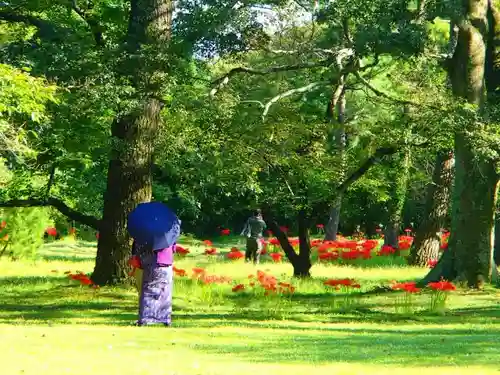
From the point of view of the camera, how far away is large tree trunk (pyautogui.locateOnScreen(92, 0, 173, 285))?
18516 millimetres

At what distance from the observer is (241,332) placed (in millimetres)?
13016

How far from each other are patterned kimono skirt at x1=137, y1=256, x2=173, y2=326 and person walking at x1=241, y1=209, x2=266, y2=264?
523 inches

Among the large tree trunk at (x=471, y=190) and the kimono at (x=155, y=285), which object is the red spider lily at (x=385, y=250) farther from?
the kimono at (x=155, y=285)

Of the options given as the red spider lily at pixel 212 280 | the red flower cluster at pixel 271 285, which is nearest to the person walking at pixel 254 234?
the red spider lily at pixel 212 280

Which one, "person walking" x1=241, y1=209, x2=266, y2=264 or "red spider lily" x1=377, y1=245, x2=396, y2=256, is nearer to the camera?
"person walking" x1=241, y1=209, x2=266, y2=264

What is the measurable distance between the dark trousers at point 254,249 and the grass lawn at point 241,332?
367 centimetres

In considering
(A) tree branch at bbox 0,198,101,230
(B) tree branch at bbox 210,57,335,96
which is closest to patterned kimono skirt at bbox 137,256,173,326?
(B) tree branch at bbox 210,57,335,96

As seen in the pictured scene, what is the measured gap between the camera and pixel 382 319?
53.7 feet

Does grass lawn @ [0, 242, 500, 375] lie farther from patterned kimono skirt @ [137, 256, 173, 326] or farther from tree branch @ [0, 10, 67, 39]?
tree branch @ [0, 10, 67, 39]

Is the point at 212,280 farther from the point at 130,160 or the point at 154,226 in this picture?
the point at 154,226

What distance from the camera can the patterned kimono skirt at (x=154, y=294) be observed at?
13.5 meters

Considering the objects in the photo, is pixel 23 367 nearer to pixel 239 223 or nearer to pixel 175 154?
pixel 175 154

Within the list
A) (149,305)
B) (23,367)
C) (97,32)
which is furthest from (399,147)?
(23,367)

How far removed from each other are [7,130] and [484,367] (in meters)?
7.16
